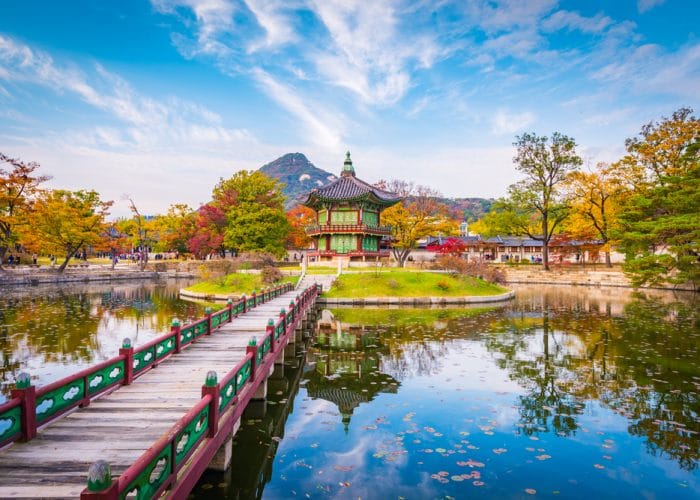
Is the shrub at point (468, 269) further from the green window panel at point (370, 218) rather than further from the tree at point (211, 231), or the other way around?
the tree at point (211, 231)

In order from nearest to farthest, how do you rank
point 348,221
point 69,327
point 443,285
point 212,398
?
point 212,398 → point 69,327 → point 443,285 → point 348,221

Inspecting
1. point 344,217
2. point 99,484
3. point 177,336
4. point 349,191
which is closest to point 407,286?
point 344,217

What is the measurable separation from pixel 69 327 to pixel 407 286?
22568 mm

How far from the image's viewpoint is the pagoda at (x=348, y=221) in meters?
44.7

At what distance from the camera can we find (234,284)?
35.2 meters

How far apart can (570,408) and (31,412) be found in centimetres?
1104

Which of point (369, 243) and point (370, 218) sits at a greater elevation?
point (370, 218)

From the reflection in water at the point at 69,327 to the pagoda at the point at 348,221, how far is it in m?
17.9

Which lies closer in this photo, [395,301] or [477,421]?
[477,421]

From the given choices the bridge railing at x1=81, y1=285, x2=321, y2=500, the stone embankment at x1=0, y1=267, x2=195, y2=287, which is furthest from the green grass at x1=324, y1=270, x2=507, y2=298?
the stone embankment at x1=0, y1=267, x2=195, y2=287

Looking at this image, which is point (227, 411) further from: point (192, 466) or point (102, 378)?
point (102, 378)

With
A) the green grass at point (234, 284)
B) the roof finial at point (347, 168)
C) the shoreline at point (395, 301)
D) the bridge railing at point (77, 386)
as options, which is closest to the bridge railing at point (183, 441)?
the bridge railing at point (77, 386)

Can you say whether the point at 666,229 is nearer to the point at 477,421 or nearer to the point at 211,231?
the point at 477,421

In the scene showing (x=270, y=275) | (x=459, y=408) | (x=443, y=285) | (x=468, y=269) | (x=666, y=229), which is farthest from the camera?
(x=468, y=269)
